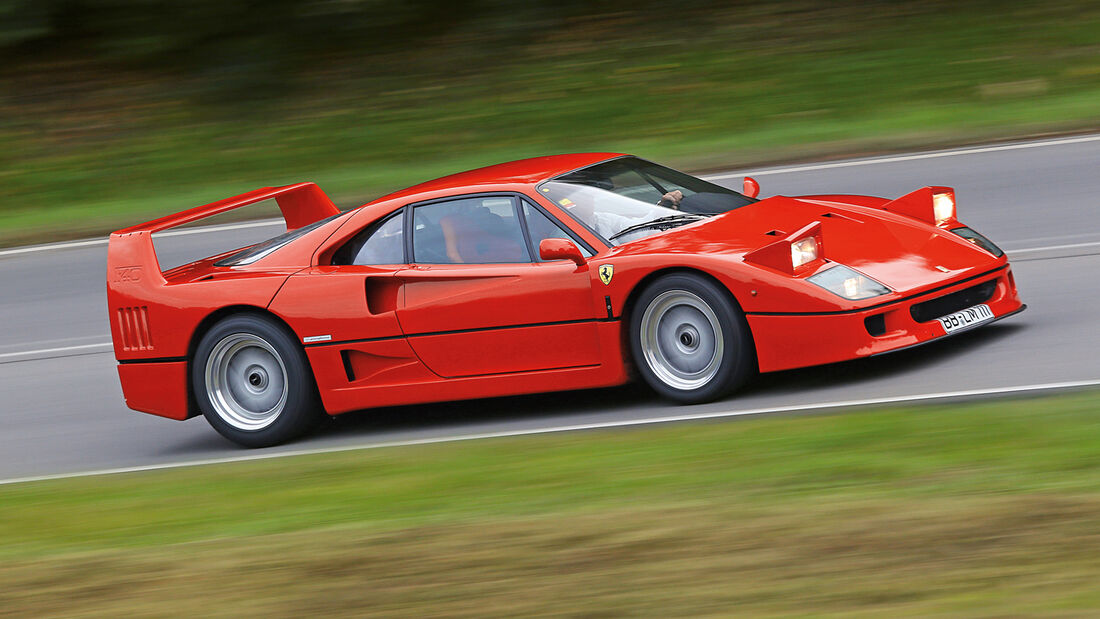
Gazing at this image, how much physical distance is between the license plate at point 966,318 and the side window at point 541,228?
176 centimetres

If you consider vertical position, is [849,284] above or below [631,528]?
above

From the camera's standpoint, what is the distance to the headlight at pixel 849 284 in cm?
618

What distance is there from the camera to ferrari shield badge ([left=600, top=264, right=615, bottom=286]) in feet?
21.3

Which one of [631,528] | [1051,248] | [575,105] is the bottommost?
[631,528]

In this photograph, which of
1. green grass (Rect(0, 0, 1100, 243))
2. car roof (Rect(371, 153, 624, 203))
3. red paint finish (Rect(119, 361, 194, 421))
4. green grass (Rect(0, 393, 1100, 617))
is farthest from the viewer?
green grass (Rect(0, 0, 1100, 243))

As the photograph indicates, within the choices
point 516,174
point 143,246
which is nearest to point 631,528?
point 516,174

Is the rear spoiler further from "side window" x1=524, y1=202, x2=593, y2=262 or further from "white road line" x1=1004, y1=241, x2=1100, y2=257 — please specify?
"white road line" x1=1004, y1=241, x2=1100, y2=257

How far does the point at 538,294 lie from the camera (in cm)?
666

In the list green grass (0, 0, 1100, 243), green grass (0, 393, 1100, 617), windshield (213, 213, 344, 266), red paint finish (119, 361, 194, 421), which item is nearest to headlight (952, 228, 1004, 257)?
green grass (0, 393, 1100, 617)

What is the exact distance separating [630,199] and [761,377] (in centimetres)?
114

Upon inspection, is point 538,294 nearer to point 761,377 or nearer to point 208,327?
point 761,377

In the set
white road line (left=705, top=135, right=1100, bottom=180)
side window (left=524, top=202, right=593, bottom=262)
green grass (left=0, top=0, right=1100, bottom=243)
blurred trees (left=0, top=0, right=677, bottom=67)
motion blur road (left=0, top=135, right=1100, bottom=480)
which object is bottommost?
motion blur road (left=0, top=135, right=1100, bottom=480)

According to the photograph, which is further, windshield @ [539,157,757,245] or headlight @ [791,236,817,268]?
windshield @ [539,157,757,245]

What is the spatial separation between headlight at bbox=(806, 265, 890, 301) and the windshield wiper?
88cm
